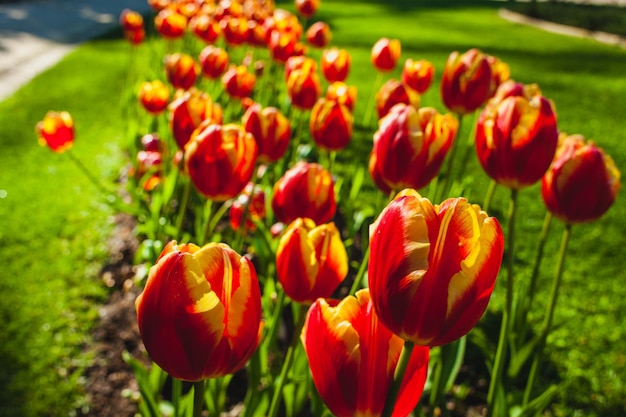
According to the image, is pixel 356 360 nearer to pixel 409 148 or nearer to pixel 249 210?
pixel 409 148

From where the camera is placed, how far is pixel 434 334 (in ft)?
2.19

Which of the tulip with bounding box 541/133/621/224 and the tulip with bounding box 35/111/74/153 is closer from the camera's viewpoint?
the tulip with bounding box 541/133/621/224

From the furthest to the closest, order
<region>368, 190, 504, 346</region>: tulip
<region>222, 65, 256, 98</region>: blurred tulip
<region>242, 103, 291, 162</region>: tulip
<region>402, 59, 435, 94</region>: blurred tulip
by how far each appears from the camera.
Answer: <region>222, 65, 256, 98</region>: blurred tulip, <region>402, 59, 435, 94</region>: blurred tulip, <region>242, 103, 291, 162</region>: tulip, <region>368, 190, 504, 346</region>: tulip

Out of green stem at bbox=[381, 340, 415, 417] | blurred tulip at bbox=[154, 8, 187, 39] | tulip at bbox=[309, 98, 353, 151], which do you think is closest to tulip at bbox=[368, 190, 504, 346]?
green stem at bbox=[381, 340, 415, 417]

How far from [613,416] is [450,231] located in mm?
1887

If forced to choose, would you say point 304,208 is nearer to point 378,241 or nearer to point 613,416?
point 378,241

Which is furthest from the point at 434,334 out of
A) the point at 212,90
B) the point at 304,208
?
the point at 212,90

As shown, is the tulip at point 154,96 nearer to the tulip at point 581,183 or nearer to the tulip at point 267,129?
the tulip at point 267,129

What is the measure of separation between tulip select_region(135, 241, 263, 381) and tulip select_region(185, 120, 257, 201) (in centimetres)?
60

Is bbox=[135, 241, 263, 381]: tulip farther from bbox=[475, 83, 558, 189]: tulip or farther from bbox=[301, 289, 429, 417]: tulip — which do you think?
bbox=[475, 83, 558, 189]: tulip

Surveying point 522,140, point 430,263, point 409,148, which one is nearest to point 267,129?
point 409,148

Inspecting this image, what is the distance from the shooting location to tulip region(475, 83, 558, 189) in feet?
4.03

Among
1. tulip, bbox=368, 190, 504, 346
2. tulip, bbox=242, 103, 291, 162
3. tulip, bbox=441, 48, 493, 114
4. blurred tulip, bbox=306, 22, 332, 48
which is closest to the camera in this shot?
tulip, bbox=368, 190, 504, 346

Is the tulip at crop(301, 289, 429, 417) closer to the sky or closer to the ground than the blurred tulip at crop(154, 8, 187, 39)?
closer to the sky
